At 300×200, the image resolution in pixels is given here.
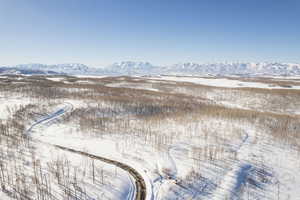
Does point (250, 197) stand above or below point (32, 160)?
below

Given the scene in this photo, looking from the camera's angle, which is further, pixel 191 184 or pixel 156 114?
pixel 156 114

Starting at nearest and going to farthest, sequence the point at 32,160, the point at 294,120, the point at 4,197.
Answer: the point at 4,197
the point at 32,160
the point at 294,120

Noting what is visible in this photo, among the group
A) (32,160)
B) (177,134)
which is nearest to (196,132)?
(177,134)

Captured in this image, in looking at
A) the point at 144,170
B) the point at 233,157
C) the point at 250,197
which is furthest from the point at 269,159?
the point at 144,170

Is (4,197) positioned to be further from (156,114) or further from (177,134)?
(156,114)

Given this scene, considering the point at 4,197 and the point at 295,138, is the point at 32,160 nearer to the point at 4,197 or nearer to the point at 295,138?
the point at 4,197

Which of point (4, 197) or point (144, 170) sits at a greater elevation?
point (4, 197)

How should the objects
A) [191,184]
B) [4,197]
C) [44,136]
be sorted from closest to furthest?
[4,197] < [191,184] < [44,136]

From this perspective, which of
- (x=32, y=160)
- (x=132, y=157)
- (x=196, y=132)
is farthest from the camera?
(x=196, y=132)

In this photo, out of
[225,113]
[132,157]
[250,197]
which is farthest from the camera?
[225,113]

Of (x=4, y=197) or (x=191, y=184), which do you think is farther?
(x=191, y=184)
